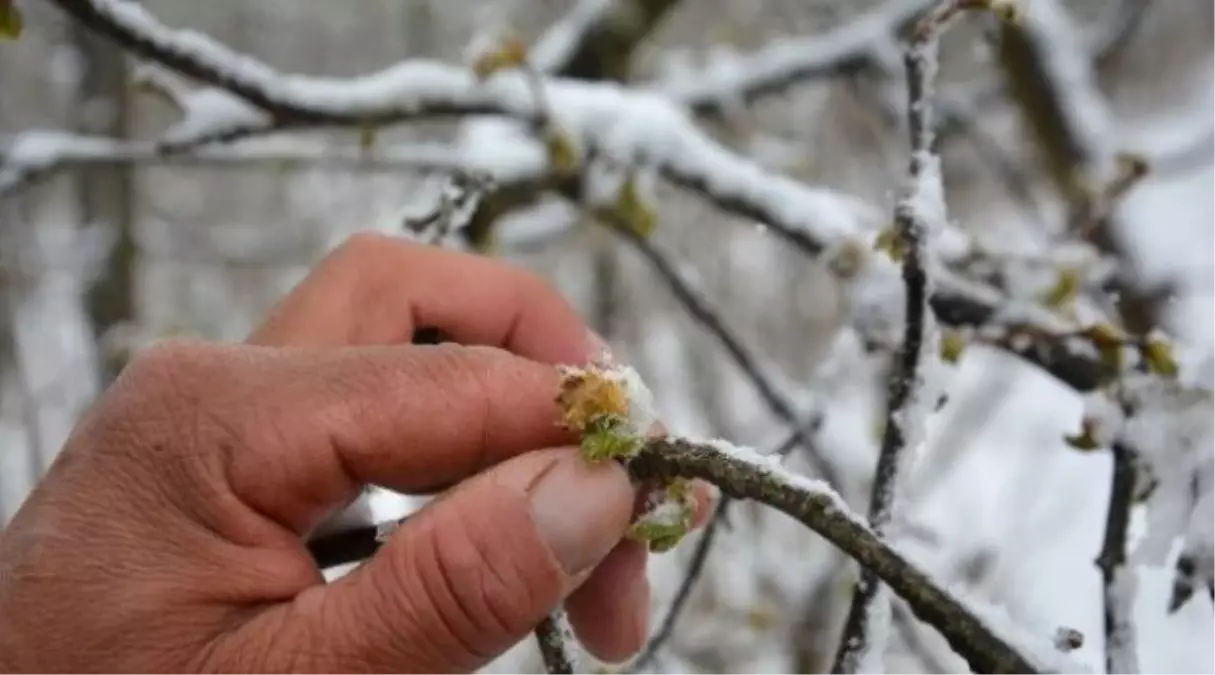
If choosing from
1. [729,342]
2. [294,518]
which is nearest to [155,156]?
[729,342]

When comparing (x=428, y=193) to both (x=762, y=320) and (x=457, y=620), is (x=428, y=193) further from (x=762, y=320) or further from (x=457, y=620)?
(x=762, y=320)

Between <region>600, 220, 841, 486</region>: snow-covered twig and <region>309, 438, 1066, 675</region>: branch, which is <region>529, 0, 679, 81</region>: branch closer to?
<region>600, 220, 841, 486</region>: snow-covered twig

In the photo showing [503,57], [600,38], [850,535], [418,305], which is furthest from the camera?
[600,38]

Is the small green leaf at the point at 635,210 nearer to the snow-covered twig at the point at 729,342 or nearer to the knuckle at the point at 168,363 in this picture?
the snow-covered twig at the point at 729,342

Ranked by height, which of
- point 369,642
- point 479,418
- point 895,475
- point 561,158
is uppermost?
point 561,158

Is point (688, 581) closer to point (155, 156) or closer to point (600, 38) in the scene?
point (155, 156)

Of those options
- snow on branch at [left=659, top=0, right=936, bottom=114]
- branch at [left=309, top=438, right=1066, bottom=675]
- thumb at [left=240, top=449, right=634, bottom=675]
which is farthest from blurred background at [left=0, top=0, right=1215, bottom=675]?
branch at [left=309, top=438, right=1066, bottom=675]

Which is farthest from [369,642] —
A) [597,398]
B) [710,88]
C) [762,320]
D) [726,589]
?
[762,320]

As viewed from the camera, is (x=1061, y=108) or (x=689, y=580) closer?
(x=689, y=580)
